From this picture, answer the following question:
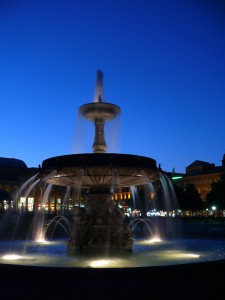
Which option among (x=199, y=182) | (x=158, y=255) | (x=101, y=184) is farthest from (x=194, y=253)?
(x=199, y=182)

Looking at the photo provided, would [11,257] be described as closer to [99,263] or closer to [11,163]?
[99,263]

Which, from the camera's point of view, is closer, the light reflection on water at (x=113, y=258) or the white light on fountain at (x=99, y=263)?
the white light on fountain at (x=99, y=263)

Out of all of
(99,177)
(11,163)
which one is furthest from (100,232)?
(11,163)

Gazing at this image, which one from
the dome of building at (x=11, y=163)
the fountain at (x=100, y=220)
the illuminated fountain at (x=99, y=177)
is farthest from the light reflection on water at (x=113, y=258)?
the dome of building at (x=11, y=163)

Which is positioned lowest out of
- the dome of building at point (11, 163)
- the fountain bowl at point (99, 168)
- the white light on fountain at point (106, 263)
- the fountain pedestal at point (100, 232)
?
the white light on fountain at point (106, 263)

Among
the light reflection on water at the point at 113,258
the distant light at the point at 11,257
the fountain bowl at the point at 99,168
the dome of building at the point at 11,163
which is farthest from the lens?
the dome of building at the point at 11,163

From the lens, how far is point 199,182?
369 ft

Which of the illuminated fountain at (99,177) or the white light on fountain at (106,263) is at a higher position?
the illuminated fountain at (99,177)

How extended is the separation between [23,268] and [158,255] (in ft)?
14.7

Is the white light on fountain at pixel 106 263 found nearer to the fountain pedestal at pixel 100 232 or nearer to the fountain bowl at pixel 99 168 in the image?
the fountain pedestal at pixel 100 232

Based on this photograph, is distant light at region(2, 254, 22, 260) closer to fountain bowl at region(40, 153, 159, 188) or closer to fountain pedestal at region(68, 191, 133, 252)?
fountain pedestal at region(68, 191, 133, 252)

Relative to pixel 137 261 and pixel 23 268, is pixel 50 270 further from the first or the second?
pixel 137 261

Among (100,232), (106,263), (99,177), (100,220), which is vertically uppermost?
(99,177)

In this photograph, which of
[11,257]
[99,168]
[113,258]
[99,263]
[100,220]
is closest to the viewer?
[99,263]
